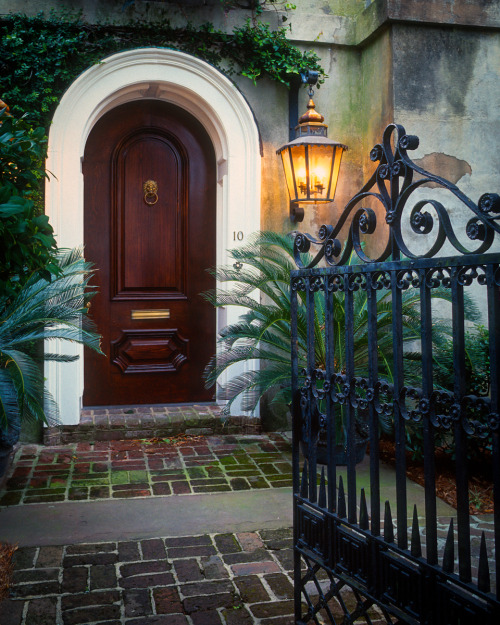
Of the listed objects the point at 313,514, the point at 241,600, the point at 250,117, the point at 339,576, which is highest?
the point at 250,117

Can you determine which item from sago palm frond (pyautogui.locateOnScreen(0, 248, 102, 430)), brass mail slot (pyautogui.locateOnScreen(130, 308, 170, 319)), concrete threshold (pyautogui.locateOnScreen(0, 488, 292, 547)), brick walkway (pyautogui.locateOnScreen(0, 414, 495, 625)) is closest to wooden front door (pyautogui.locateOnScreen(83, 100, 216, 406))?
brass mail slot (pyautogui.locateOnScreen(130, 308, 170, 319))

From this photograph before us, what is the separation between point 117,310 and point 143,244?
2.33 feet

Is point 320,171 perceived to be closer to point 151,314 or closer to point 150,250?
point 150,250

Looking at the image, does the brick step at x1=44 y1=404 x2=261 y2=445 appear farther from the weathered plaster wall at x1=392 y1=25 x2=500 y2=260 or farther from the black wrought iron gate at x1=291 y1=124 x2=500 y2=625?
the black wrought iron gate at x1=291 y1=124 x2=500 y2=625

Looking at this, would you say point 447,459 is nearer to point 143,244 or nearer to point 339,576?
point 339,576

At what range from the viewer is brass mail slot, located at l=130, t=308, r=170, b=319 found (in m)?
6.45

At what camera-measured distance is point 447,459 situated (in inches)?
204

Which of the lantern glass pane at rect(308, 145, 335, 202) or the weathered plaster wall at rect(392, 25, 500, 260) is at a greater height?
the weathered plaster wall at rect(392, 25, 500, 260)

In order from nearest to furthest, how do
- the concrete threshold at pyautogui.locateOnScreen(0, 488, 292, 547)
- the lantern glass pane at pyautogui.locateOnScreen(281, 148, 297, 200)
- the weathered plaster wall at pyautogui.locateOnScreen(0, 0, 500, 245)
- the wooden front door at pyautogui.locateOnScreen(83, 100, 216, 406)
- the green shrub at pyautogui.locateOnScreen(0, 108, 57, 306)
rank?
the green shrub at pyautogui.locateOnScreen(0, 108, 57, 306), the concrete threshold at pyautogui.locateOnScreen(0, 488, 292, 547), the lantern glass pane at pyautogui.locateOnScreen(281, 148, 297, 200), the weathered plaster wall at pyautogui.locateOnScreen(0, 0, 500, 245), the wooden front door at pyautogui.locateOnScreen(83, 100, 216, 406)

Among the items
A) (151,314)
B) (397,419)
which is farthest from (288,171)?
(397,419)

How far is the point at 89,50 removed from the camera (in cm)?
582

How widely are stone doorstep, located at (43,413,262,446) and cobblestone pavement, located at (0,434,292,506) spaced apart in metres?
0.07

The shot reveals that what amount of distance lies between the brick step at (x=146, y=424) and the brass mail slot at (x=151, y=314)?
91 centimetres

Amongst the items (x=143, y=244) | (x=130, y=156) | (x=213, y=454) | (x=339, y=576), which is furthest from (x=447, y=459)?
(x=130, y=156)
